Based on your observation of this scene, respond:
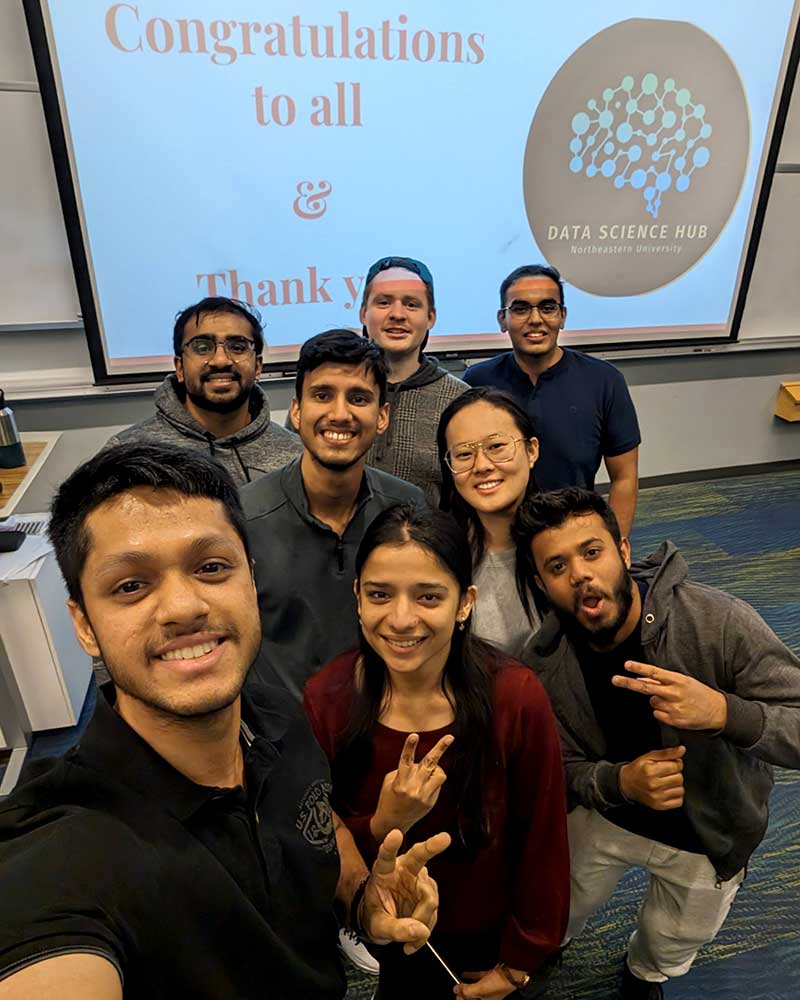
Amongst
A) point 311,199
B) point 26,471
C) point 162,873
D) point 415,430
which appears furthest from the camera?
point 311,199

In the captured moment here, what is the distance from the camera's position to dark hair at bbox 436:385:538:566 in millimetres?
1454

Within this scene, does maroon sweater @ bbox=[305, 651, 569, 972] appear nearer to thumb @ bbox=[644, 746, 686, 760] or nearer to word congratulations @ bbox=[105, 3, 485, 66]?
thumb @ bbox=[644, 746, 686, 760]

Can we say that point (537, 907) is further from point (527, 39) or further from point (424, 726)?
point (527, 39)

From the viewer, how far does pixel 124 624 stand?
0.70 meters

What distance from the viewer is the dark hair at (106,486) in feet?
2.44

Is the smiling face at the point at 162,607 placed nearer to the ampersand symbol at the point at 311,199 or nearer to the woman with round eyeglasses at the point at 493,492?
the woman with round eyeglasses at the point at 493,492

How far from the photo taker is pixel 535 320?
6.50 feet

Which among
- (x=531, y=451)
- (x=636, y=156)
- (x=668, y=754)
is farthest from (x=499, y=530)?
(x=636, y=156)

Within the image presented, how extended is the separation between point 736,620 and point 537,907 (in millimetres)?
622

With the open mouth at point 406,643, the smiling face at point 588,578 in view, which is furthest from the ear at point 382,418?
the open mouth at point 406,643

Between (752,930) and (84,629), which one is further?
(752,930)

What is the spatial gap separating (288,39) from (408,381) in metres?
1.56

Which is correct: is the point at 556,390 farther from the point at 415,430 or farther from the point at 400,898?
the point at 400,898

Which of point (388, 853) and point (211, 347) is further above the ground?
point (211, 347)
